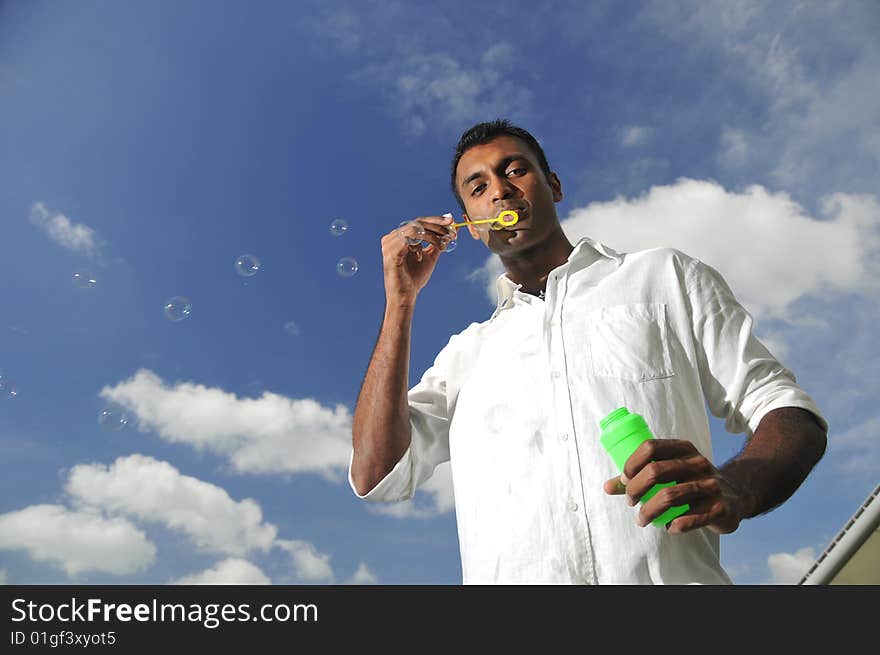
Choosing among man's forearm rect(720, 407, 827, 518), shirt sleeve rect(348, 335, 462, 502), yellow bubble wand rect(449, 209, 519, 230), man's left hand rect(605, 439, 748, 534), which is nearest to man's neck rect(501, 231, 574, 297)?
yellow bubble wand rect(449, 209, 519, 230)

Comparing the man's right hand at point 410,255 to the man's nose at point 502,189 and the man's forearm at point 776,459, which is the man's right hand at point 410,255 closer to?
the man's nose at point 502,189

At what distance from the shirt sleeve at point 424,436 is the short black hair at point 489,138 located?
0.92 meters

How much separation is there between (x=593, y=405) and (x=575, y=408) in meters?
0.06

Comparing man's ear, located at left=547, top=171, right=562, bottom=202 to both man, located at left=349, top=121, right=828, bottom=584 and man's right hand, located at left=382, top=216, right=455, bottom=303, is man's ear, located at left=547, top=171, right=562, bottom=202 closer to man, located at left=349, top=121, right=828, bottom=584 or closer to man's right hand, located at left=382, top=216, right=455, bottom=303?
man, located at left=349, top=121, right=828, bottom=584

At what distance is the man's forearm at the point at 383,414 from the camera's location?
2773 millimetres

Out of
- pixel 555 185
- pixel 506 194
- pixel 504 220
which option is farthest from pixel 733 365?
pixel 555 185

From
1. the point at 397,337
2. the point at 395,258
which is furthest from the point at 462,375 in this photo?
the point at 395,258

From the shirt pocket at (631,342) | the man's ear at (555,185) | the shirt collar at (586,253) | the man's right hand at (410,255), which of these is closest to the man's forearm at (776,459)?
the shirt pocket at (631,342)

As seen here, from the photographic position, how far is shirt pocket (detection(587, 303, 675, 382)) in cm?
231
